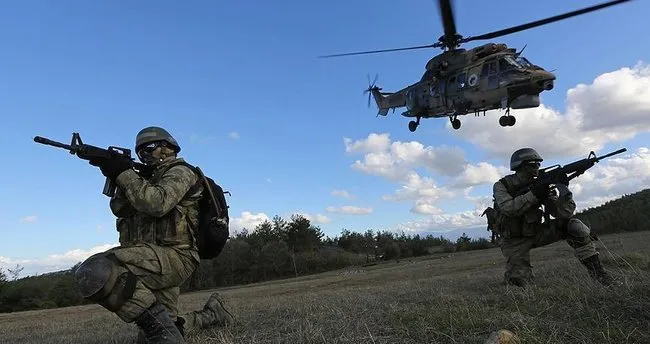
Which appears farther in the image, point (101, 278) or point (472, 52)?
point (472, 52)

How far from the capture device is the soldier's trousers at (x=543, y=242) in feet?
23.1

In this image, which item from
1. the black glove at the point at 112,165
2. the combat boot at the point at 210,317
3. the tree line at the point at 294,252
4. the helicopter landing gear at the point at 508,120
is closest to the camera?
the black glove at the point at 112,165

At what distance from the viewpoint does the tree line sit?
116 feet

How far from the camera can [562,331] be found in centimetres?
357

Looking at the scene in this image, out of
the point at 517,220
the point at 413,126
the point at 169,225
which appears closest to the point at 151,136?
the point at 169,225

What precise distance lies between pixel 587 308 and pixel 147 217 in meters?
3.56

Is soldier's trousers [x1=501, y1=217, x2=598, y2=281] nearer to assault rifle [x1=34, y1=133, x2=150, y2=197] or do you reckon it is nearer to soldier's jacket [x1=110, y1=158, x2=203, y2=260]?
soldier's jacket [x1=110, y1=158, x2=203, y2=260]

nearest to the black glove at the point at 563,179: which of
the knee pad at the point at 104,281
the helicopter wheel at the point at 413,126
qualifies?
the knee pad at the point at 104,281

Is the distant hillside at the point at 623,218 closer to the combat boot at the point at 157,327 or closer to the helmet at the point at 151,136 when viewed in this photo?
the helmet at the point at 151,136

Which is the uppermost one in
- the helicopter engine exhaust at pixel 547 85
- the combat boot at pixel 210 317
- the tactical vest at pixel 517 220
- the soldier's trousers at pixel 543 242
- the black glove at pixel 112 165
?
the helicopter engine exhaust at pixel 547 85

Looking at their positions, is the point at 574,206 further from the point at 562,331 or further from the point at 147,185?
the point at 147,185

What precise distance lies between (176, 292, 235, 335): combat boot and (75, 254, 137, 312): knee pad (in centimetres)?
115

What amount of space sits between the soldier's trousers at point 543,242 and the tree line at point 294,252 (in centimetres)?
3022

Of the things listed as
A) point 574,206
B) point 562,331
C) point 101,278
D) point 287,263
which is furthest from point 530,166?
point 287,263
